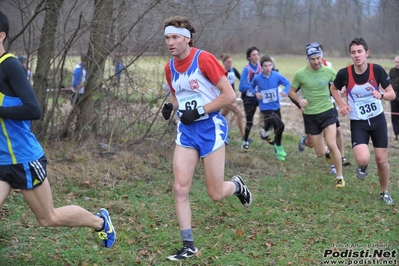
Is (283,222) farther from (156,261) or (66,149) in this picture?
(66,149)

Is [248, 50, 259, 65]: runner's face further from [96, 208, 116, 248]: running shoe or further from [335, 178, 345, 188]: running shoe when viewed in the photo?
[96, 208, 116, 248]: running shoe

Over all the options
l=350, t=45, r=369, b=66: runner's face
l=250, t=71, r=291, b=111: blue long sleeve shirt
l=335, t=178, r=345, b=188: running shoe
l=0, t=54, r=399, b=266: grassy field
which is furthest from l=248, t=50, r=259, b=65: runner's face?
l=350, t=45, r=369, b=66: runner's face

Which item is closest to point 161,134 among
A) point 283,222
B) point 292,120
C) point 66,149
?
point 66,149

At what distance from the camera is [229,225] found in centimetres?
690

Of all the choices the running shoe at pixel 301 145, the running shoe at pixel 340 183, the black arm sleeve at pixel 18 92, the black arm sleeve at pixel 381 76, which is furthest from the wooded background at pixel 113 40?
the black arm sleeve at pixel 18 92

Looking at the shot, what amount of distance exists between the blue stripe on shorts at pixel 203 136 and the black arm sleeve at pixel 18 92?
170cm

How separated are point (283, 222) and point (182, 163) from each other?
2006 millimetres

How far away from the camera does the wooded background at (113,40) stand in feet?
29.9

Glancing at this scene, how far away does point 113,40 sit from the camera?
372 inches

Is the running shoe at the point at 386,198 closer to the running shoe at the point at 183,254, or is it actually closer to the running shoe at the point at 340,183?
the running shoe at the point at 340,183

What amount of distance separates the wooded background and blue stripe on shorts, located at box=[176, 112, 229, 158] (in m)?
3.83

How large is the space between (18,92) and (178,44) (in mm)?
1769

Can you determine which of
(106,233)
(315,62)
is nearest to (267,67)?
(315,62)

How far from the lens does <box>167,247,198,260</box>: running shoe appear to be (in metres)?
5.61
